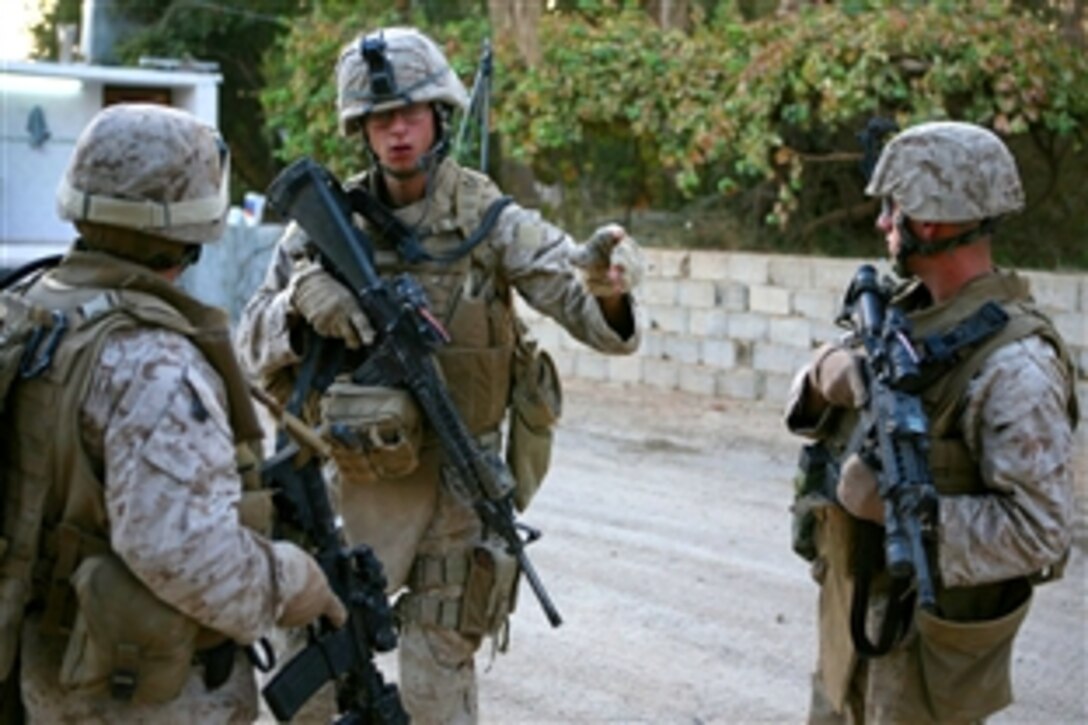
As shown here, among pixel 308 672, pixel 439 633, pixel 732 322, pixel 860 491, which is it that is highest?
pixel 860 491

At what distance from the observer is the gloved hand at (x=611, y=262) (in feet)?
12.6

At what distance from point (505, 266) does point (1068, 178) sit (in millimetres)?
8756

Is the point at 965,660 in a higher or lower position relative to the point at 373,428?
lower

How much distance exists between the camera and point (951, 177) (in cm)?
333

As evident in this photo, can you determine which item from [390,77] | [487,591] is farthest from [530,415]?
[390,77]

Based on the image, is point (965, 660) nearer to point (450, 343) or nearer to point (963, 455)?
point (963, 455)

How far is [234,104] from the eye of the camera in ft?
80.5

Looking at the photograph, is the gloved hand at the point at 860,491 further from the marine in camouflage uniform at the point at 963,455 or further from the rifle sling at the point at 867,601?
the rifle sling at the point at 867,601

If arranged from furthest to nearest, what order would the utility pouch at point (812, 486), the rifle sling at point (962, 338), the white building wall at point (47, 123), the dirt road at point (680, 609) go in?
1. the white building wall at point (47, 123)
2. the dirt road at point (680, 609)
3. the utility pouch at point (812, 486)
4. the rifle sling at point (962, 338)

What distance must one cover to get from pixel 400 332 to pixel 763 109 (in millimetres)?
7858

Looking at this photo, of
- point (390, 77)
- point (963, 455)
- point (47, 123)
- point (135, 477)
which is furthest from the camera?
point (47, 123)

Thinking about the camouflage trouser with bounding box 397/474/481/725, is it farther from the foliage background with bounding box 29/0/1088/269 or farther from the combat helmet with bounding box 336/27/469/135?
the foliage background with bounding box 29/0/1088/269

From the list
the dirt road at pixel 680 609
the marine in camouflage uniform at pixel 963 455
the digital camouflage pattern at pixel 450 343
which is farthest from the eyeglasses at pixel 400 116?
the dirt road at pixel 680 609

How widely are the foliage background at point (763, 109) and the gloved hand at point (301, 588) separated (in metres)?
8.38
